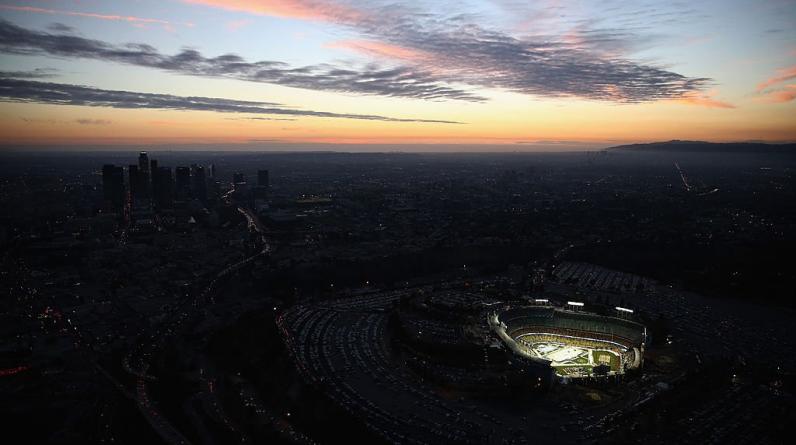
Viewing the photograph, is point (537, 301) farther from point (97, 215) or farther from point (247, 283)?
point (97, 215)

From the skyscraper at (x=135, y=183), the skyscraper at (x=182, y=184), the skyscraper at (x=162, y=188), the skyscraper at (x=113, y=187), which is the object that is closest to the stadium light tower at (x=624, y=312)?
the skyscraper at (x=162, y=188)

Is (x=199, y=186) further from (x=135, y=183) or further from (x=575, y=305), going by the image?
(x=575, y=305)

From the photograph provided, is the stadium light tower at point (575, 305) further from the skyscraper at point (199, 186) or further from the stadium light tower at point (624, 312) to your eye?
the skyscraper at point (199, 186)

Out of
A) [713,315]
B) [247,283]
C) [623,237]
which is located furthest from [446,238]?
[713,315]

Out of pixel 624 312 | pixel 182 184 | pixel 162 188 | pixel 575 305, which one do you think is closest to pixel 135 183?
pixel 162 188

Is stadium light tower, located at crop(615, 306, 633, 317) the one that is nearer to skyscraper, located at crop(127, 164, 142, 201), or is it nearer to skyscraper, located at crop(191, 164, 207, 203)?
skyscraper, located at crop(191, 164, 207, 203)
